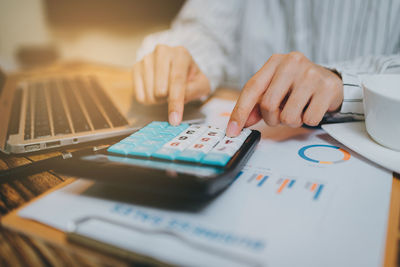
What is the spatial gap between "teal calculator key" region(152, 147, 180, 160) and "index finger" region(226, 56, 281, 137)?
0.08 m

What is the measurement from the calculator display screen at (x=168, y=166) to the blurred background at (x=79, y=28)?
80 centimetres

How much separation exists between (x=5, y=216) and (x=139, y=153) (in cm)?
13

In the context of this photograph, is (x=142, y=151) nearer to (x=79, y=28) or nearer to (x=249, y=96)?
(x=249, y=96)

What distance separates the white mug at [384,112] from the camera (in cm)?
31

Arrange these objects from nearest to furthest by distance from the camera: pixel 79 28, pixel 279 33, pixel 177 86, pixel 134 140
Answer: pixel 134 140, pixel 177 86, pixel 279 33, pixel 79 28

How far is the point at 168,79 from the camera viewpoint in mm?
498

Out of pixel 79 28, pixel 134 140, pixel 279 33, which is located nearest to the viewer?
pixel 134 140

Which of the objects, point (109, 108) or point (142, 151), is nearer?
point (142, 151)

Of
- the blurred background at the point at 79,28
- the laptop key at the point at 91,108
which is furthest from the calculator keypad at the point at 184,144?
the blurred background at the point at 79,28

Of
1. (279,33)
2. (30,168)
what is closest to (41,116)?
(30,168)

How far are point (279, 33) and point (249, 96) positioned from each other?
18.3 inches

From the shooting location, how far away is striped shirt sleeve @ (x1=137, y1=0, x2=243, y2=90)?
73cm

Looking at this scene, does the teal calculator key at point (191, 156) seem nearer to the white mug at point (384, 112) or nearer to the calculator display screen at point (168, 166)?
the calculator display screen at point (168, 166)

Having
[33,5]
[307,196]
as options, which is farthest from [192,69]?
[33,5]
